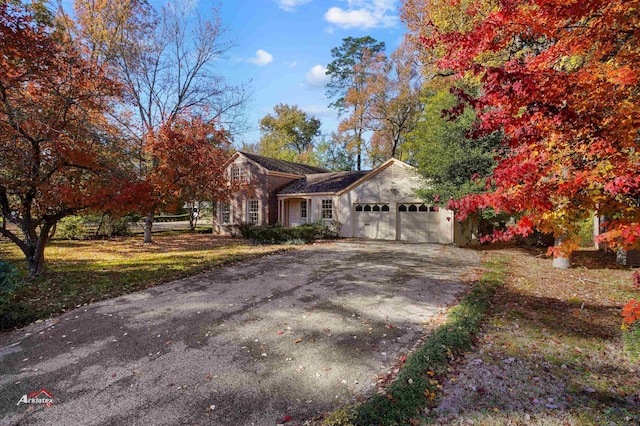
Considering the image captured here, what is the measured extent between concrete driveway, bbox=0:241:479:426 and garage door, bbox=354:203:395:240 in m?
8.79

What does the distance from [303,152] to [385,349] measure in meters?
39.3

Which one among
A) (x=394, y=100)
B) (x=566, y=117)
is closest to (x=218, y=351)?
(x=566, y=117)

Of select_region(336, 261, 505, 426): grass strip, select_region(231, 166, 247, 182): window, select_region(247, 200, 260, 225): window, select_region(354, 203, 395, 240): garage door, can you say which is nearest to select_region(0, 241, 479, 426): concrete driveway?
select_region(336, 261, 505, 426): grass strip

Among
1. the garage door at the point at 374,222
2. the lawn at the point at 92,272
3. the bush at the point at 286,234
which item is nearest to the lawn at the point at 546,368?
the lawn at the point at 92,272

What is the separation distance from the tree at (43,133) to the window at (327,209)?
1188 centimetres

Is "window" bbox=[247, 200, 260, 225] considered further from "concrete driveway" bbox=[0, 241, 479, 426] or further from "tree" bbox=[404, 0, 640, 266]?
"tree" bbox=[404, 0, 640, 266]

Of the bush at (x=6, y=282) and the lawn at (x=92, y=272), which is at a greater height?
the bush at (x=6, y=282)

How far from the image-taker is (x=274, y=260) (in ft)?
36.2

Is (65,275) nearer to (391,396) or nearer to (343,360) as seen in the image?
(343,360)

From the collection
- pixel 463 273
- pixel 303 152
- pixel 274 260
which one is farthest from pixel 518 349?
pixel 303 152

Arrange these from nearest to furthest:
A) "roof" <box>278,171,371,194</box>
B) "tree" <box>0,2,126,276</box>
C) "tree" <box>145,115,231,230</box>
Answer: "tree" <box>0,2,126,276</box>
"tree" <box>145,115,231,230</box>
"roof" <box>278,171,371,194</box>

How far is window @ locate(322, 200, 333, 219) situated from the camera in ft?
61.3

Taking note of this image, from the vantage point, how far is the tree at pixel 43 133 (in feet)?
22.4

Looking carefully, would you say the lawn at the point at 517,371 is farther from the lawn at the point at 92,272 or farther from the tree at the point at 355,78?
the tree at the point at 355,78
